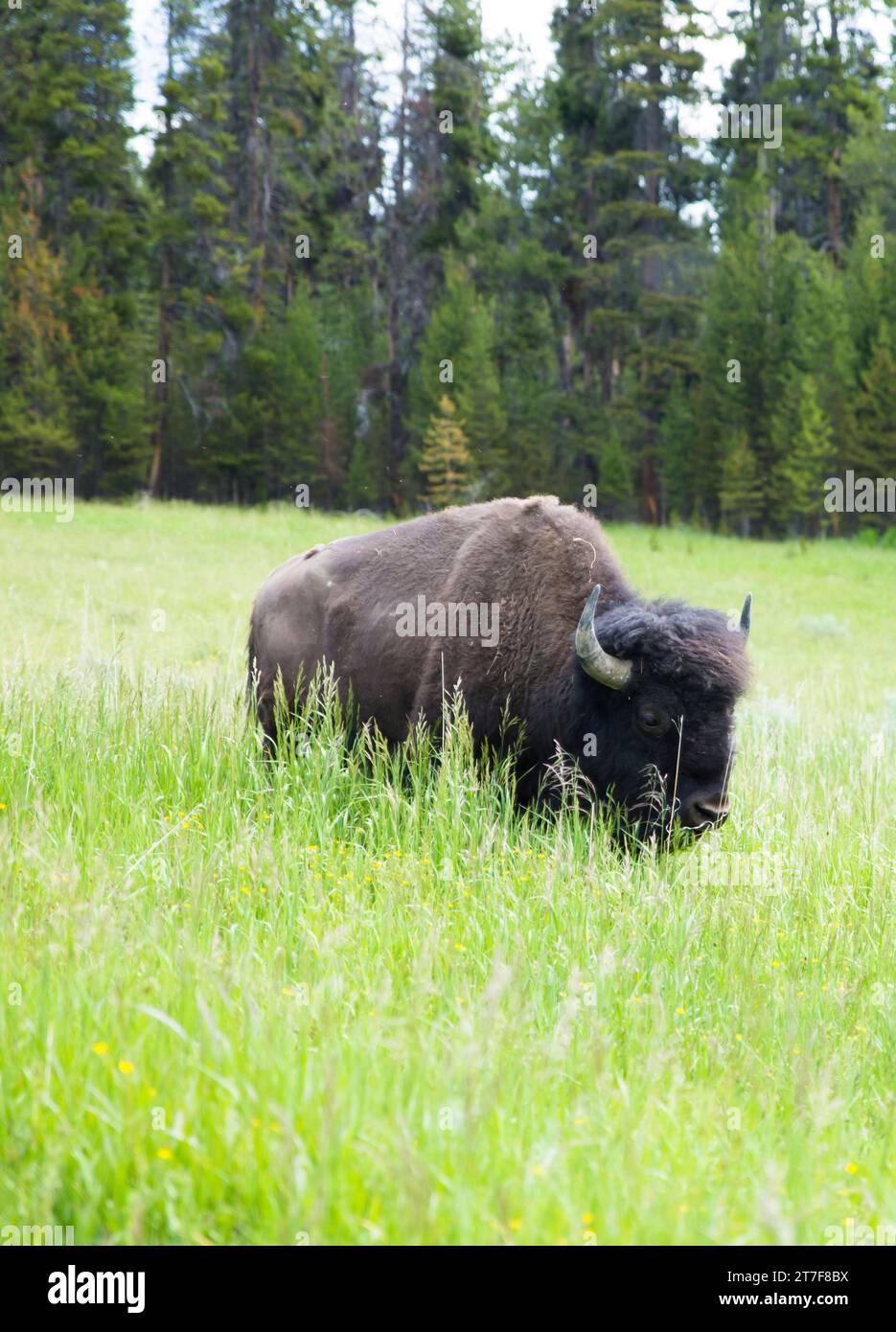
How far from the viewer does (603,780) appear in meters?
6.08

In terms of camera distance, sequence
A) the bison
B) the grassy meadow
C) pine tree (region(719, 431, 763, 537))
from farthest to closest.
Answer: pine tree (region(719, 431, 763, 537))
the bison
the grassy meadow

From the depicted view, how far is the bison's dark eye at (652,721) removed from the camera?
580cm

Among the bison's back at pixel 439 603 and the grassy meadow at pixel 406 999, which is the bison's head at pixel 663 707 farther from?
the bison's back at pixel 439 603

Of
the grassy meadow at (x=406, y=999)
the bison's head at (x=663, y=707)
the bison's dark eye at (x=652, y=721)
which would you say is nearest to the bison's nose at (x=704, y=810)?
the bison's head at (x=663, y=707)

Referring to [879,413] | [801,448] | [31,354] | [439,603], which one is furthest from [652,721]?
[31,354]

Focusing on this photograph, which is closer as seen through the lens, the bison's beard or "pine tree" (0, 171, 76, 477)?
the bison's beard

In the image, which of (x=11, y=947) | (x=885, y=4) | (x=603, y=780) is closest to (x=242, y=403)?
(x=885, y=4)

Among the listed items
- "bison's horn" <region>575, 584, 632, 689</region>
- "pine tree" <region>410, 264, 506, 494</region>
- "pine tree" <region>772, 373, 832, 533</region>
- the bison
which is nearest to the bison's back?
the bison

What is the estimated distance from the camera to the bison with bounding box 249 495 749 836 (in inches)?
225

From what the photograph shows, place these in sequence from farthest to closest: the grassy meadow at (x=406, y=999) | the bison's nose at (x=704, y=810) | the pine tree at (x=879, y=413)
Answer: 1. the pine tree at (x=879, y=413)
2. the bison's nose at (x=704, y=810)
3. the grassy meadow at (x=406, y=999)

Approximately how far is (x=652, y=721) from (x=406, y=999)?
2850mm

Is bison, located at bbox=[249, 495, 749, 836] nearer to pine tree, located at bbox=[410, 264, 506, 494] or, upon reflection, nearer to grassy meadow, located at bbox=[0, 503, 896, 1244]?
grassy meadow, located at bbox=[0, 503, 896, 1244]

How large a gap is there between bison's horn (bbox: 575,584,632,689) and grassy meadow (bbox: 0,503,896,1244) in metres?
0.77
